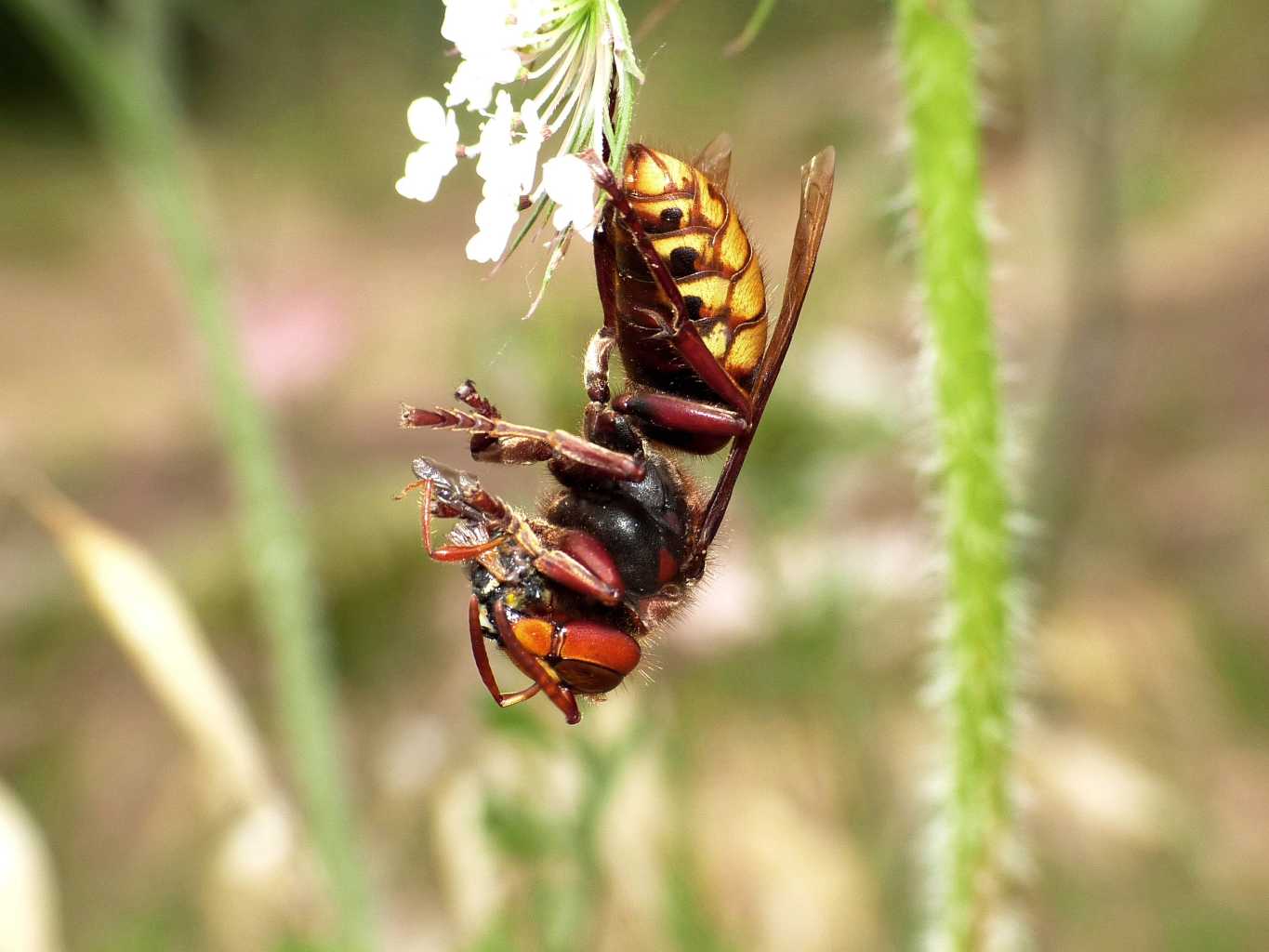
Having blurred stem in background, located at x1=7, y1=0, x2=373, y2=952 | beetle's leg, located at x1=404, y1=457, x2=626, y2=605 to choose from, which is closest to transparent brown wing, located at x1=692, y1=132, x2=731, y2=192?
beetle's leg, located at x1=404, y1=457, x2=626, y2=605

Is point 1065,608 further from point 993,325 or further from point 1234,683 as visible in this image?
point 993,325

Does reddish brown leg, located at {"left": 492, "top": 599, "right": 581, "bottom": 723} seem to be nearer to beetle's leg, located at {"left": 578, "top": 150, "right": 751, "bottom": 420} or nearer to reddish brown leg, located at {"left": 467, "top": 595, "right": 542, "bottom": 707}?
reddish brown leg, located at {"left": 467, "top": 595, "right": 542, "bottom": 707}

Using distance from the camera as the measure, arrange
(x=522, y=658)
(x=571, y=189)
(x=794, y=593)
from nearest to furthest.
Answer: (x=571, y=189) < (x=522, y=658) < (x=794, y=593)

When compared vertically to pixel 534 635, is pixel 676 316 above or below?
above

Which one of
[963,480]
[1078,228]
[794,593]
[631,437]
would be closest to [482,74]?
[631,437]

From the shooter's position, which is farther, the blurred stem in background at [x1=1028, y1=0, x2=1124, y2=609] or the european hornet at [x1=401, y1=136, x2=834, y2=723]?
the blurred stem in background at [x1=1028, y1=0, x2=1124, y2=609]

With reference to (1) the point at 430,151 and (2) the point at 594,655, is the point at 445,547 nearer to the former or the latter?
(2) the point at 594,655

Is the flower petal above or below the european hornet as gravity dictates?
above
